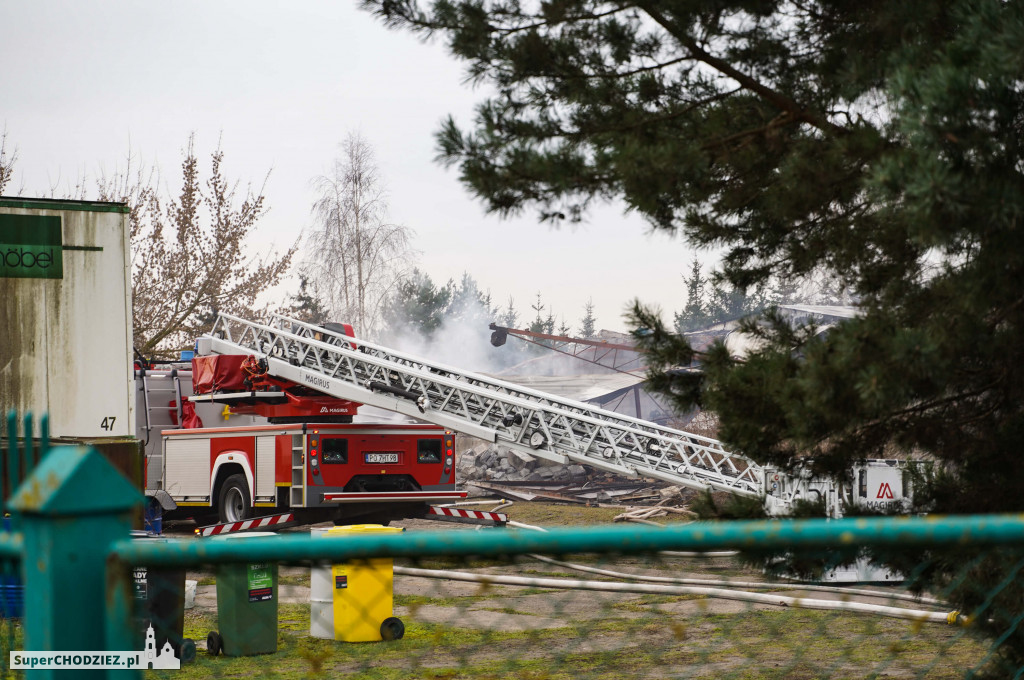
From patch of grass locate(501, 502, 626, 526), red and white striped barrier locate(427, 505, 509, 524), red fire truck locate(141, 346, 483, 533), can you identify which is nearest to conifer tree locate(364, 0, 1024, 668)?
red and white striped barrier locate(427, 505, 509, 524)

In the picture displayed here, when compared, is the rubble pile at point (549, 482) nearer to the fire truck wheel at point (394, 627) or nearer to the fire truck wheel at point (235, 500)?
the fire truck wheel at point (235, 500)

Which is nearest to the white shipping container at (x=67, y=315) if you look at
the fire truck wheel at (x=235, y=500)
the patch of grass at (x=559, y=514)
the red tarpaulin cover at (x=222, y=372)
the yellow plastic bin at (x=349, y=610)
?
the yellow plastic bin at (x=349, y=610)

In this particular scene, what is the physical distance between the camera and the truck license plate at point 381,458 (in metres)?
13.8

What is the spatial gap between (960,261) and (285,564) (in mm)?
3392

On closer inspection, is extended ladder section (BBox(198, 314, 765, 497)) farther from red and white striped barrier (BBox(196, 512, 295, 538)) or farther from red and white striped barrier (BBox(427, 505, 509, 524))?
red and white striped barrier (BBox(196, 512, 295, 538))

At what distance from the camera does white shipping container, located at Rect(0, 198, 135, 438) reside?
28.8 feet

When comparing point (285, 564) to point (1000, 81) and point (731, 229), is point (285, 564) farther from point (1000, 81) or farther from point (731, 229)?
point (731, 229)

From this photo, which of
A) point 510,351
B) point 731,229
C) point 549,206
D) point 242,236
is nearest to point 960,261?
point 731,229

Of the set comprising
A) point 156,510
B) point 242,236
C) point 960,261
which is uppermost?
point 242,236

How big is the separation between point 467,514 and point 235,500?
12.1 ft

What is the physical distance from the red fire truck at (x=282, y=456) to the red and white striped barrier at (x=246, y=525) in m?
0.03

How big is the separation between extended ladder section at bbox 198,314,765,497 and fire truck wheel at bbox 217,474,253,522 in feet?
5.37

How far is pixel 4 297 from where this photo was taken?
878cm
